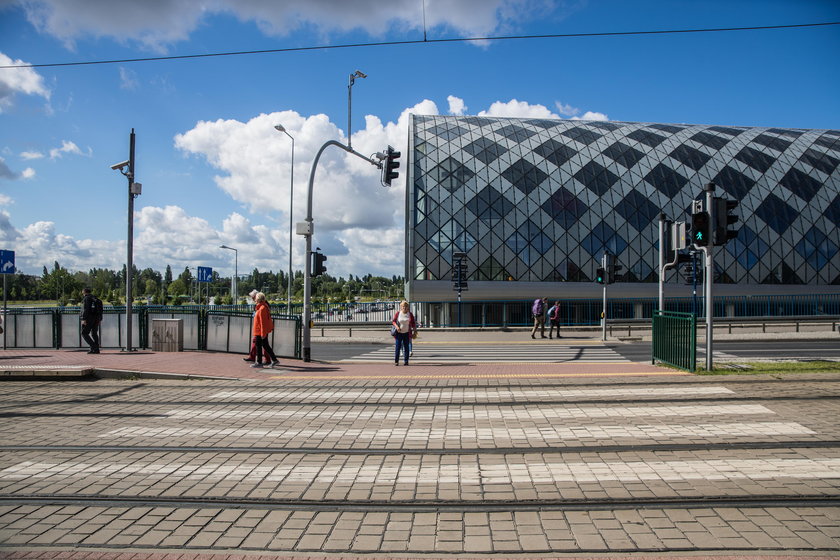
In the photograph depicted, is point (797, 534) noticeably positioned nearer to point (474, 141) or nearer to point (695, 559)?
point (695, 559)

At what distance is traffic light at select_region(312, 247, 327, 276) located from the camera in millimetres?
14500

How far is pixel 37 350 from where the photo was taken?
1572 centimetres

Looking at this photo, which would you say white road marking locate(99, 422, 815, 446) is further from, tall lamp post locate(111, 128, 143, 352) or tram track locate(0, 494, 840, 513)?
tall lamp post locate(111, 128, 143, 352)

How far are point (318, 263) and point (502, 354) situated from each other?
6.44 meters

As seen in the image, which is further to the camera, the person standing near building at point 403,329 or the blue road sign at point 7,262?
the blue road sign at point 7,262

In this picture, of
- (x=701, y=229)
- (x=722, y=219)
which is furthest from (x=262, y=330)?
(x=722, y=219)

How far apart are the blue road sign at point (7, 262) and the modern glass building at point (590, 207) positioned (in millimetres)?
31532

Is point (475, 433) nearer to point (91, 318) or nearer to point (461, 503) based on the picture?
point (461, 503)

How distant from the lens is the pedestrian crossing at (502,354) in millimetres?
14804

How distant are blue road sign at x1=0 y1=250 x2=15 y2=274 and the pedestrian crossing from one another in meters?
10.5

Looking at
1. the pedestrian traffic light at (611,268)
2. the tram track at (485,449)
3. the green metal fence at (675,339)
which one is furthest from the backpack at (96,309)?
the pedestrian traffic light at (611,268)

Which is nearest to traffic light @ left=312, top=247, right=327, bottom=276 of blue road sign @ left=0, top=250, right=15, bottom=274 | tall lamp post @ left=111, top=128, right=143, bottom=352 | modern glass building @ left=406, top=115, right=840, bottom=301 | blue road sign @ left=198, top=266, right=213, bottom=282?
tall lamp post @ left=111, top=128, right=143, bottom=352

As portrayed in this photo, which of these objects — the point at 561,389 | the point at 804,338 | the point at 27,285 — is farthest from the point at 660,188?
the point at 27,285

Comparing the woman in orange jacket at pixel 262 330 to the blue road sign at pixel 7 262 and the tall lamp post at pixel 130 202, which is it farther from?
the blue road sign at pixel 7 262
